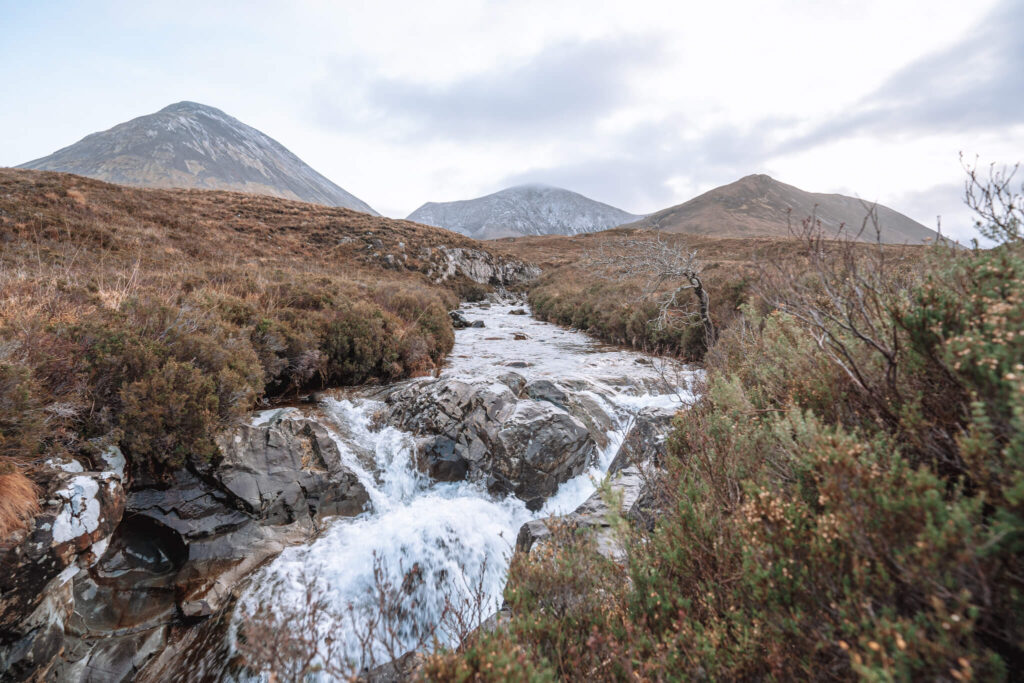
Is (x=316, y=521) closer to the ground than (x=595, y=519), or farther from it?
closer to the ground

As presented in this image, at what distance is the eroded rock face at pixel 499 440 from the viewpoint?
6.73 metres

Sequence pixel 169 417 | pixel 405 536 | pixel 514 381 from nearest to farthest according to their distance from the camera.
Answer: pixel 169 417 < pixel 405 536 < pixel 514 381

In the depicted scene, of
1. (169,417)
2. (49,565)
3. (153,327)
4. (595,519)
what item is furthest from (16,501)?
(595,519)

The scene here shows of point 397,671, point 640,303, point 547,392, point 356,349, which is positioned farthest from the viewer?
point 640,303

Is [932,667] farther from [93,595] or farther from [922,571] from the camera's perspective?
[93,595]

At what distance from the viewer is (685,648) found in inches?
71.9

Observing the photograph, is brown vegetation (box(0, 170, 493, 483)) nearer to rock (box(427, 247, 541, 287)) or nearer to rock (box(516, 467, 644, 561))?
rock (box(516, 467, 644, 561))

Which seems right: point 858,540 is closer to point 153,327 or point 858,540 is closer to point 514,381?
point 153,327

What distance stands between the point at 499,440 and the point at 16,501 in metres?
5.40

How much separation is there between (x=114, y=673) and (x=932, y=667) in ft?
18.7

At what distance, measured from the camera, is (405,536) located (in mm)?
5547

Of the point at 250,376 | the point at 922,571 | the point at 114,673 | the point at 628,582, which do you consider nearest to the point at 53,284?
the point at 250,376

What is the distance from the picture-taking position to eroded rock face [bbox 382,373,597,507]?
673cm

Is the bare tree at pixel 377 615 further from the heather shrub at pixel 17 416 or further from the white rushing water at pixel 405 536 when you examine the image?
the heather shrub at pixel 17 416
